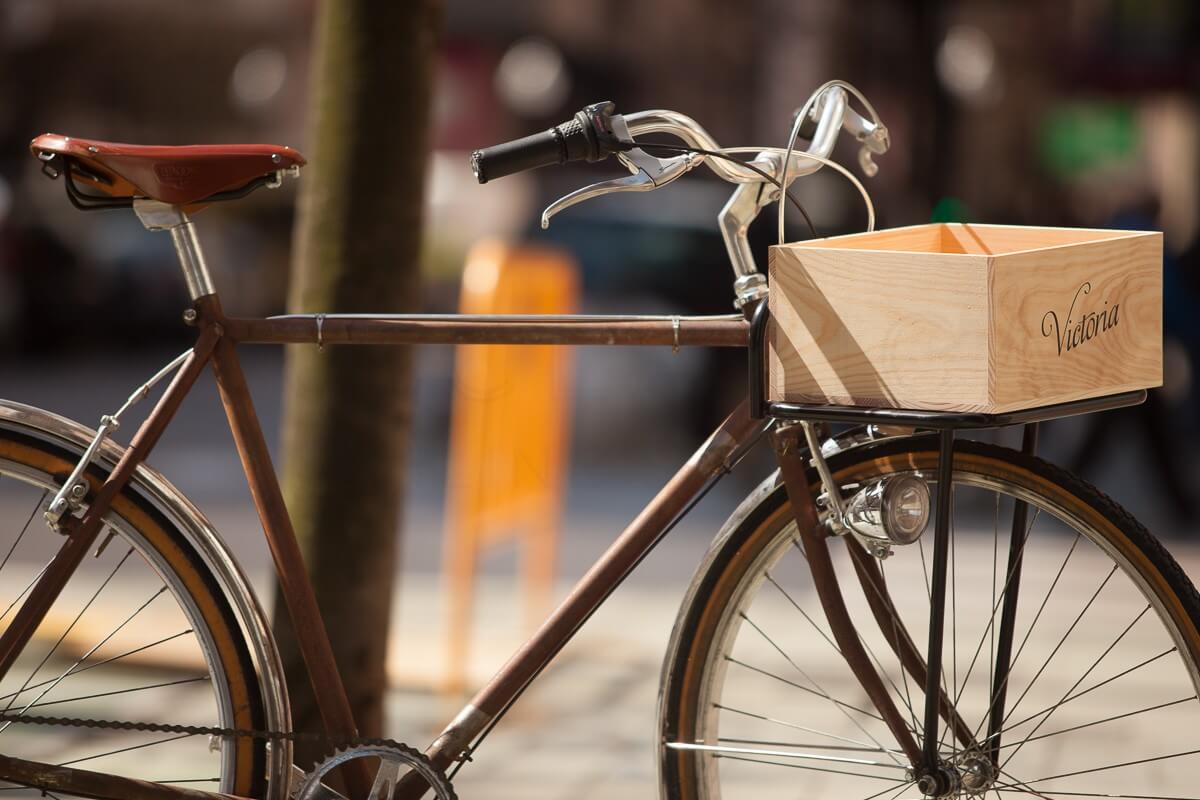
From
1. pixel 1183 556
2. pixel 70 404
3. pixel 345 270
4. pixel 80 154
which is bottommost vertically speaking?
pixel 80 154

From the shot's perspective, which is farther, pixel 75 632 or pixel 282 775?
pixel 75 632

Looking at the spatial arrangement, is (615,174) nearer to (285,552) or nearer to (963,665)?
(963,665)

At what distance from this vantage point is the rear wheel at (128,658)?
2.58 metres

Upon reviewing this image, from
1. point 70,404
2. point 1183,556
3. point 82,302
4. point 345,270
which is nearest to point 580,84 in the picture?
point 82,302

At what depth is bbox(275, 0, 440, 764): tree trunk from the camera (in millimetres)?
3373

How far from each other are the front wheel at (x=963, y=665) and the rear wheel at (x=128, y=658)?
76 centimetres

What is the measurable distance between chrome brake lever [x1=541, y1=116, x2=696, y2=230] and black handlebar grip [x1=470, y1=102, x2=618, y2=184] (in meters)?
0.03

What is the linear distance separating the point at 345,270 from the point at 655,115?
1139mm

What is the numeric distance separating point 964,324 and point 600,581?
2.55ft

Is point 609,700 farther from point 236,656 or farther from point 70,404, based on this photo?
point 70,404

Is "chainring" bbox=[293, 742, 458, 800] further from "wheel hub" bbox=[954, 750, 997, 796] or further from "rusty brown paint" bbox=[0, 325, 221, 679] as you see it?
"wheel hub" bbox=[954, 750, 997, 796]

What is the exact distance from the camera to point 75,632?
5.23 m

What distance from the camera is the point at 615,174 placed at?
53.1ft

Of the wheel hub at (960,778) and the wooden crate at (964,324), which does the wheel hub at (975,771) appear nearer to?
the wheel hub at (960,778)
